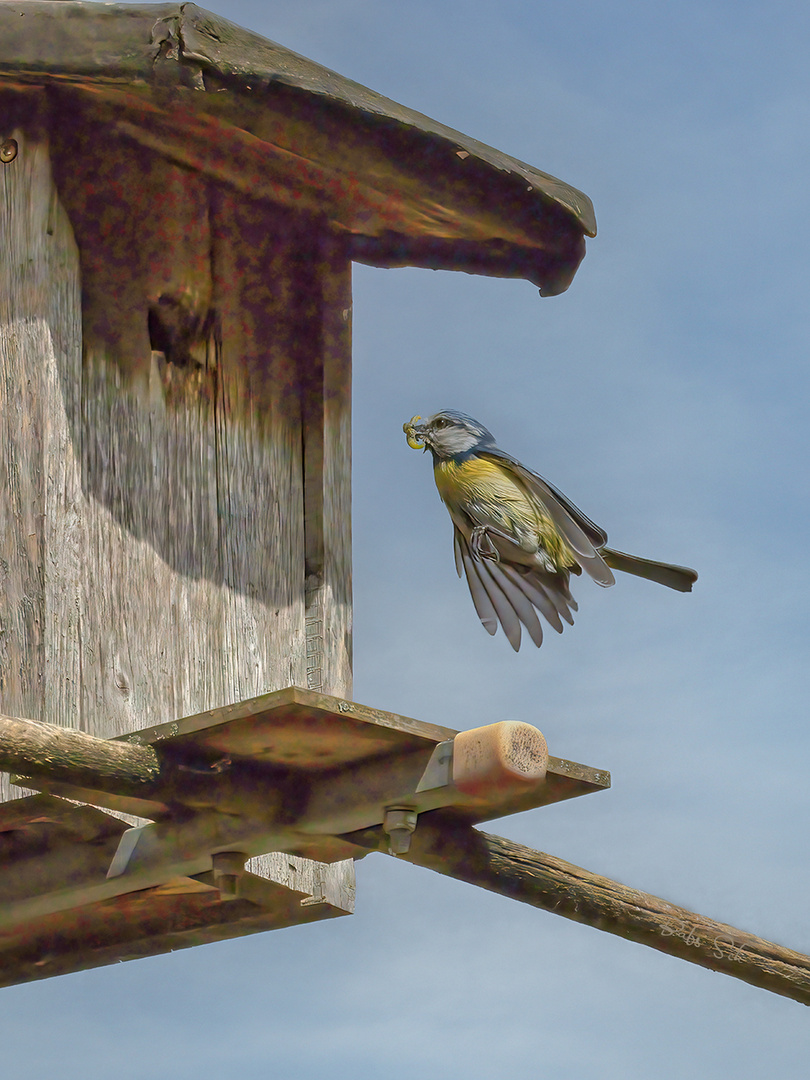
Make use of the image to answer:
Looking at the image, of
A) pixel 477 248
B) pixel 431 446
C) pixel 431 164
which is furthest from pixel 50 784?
pixel 477 248

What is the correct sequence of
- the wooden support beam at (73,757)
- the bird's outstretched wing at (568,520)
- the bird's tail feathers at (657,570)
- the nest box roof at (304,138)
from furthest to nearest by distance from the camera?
the bird's tail feathers at (657,570) < the bird's outstretched wing at (568,520) < the nest box roof at (304,138) < the wooden support beam at (73,757)

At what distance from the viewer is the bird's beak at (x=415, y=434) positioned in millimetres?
4809

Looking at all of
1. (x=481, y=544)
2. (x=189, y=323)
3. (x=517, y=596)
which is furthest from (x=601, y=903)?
(x=189, y=323)

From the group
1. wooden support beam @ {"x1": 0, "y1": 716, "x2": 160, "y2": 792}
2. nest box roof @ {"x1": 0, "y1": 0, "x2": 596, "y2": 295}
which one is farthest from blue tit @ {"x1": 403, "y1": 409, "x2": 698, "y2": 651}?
wooden support beam @ {"x1": 0, "y1": 716, "x2": 160, "y2": 792}

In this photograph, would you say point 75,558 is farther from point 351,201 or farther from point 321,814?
point 351,201

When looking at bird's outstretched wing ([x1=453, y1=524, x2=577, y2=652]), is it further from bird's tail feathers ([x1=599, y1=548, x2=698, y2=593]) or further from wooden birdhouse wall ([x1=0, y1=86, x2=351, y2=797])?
wooden birdhouse wall ([x1=0, y1=86, x2=351, y2=797])

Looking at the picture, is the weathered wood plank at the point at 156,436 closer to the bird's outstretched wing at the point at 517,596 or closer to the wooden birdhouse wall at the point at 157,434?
the wooden birdhouse wall at the point at 157,434

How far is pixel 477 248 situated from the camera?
5207 mm

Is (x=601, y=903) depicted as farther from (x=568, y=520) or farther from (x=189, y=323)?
(x=189, y=323)

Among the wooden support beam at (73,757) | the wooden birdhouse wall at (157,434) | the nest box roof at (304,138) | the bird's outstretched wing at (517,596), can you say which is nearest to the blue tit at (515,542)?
the bird's outstretched wing at (517,596)

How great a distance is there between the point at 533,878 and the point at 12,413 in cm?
175

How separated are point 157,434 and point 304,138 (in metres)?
0.89

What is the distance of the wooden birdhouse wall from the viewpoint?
425cm

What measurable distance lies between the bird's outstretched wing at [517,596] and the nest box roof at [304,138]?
107cm
